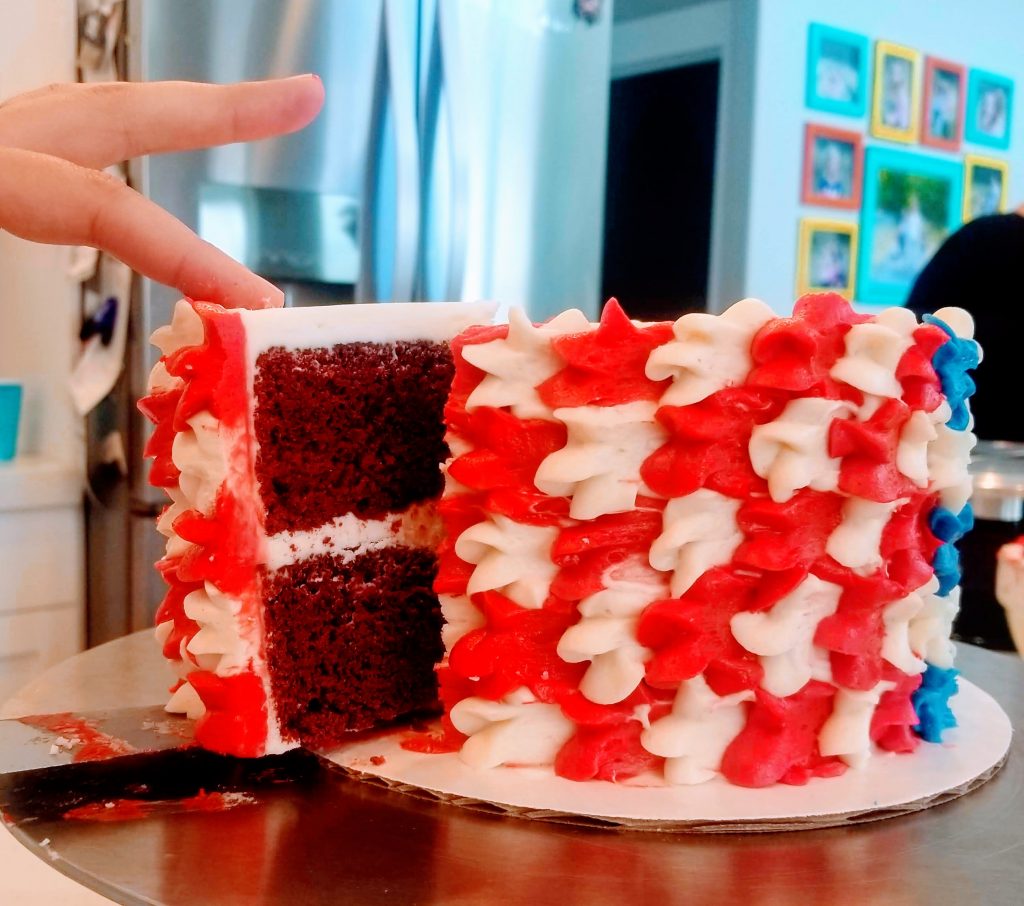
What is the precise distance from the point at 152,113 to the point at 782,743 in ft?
3.22

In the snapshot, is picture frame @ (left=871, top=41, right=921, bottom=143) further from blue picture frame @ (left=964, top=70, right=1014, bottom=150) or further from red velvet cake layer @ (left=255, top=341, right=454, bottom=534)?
red velvet cake layer @ (left=255, top=341, right=454, bottom=534)

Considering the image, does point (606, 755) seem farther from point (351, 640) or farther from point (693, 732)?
point (351, 640)

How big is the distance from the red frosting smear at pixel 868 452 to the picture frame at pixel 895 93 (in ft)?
13.8

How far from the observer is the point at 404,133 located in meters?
2.63

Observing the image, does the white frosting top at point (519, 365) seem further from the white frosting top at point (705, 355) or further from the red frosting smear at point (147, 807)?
the red frosting smear at point (147, 807)

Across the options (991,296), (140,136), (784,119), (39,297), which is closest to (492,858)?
(140,136)

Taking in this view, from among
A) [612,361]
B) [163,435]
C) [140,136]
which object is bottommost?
[163,435]

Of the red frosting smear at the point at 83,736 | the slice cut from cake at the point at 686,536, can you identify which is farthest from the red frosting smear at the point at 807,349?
the red frosting smear at the point at 83,736

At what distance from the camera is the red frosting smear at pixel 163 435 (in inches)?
50.0

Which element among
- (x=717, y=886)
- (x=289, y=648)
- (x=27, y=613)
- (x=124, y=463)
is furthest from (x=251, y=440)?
(x=27, y=613)

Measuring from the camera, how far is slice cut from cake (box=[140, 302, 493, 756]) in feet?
3.91

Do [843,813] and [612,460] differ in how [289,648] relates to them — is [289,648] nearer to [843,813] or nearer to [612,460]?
[612,460]

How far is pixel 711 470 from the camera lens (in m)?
1.11

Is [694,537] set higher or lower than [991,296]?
lower
